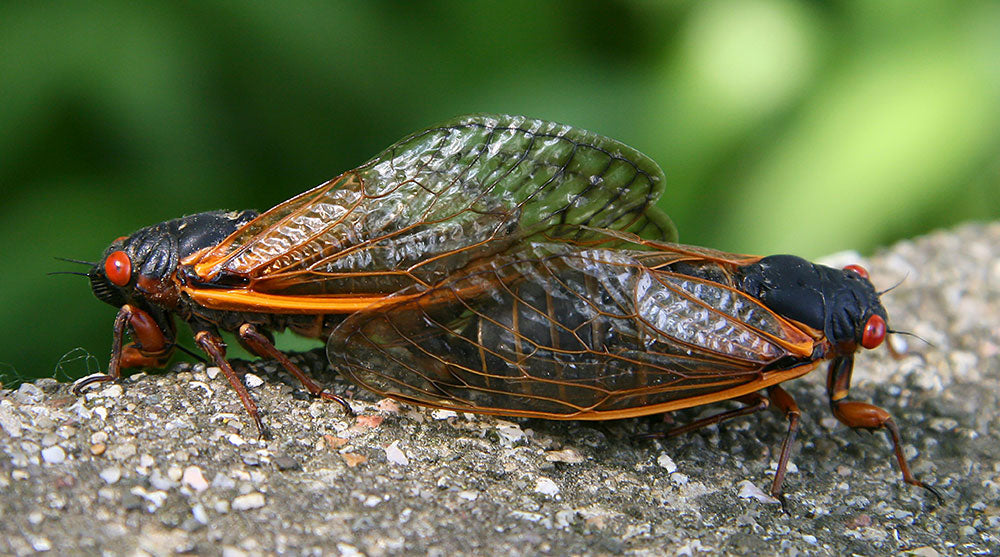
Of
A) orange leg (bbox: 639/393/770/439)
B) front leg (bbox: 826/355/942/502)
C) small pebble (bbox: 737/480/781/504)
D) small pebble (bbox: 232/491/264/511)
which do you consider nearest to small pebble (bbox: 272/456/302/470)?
small pebble (bbox: 232/491/264/511)

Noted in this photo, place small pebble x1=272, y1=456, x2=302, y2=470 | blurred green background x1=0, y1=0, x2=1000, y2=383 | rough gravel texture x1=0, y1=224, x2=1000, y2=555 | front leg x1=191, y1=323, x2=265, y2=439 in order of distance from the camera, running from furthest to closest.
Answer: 1. blurred green background x1=0, y1=0, x2=1000, y2=383
2. front leg x1=191, y1=323, x2=265, y2=439
3. small pebble x1=272, y1=456, x2=302, y2=470
4. rough gravel texture x1=0, y1=224, x2=1000, y2=555

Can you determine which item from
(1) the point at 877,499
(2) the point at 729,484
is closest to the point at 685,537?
(2) the point at 729,484

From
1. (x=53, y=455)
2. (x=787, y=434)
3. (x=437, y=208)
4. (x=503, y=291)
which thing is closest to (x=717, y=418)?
(x=787, y=434)

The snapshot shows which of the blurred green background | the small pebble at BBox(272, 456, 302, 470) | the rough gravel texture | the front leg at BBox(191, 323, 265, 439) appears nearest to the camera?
the rough gravel texture

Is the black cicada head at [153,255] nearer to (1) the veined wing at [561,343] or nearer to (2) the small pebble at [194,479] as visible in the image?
(1) the veined wing at [561,343]

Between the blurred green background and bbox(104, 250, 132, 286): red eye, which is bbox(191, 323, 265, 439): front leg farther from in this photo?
the blurred green background

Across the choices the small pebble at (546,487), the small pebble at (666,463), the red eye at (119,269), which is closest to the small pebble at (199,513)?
the small pebble at (546,487)

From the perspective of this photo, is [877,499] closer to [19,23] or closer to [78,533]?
[78,533]
